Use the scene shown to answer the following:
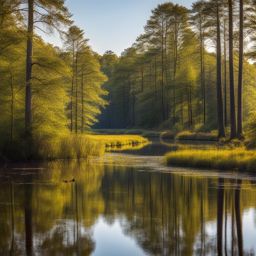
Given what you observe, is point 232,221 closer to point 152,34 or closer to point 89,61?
point 89,61

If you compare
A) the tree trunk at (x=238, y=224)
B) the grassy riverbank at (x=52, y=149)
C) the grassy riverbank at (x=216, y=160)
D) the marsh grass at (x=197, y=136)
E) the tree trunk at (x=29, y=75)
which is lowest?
the tree trunk at (x=238, y=224)

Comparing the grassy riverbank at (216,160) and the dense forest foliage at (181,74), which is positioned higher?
the dense forest foliage at (181,74)

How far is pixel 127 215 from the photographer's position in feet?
39.6

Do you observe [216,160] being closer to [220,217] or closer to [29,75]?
[29,75]

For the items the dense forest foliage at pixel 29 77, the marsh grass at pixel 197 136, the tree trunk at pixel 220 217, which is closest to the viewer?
the tree trunk at pixel 220 217

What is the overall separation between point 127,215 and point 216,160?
12.1 m

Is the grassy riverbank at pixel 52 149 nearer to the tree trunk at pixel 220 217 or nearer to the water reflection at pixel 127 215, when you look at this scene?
the water reflection at pixel 127 215

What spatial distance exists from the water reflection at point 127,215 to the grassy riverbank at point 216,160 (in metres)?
3.03

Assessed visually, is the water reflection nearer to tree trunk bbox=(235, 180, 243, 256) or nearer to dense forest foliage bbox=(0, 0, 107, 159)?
tree trunk bbox=(235, 180, 243, 256)

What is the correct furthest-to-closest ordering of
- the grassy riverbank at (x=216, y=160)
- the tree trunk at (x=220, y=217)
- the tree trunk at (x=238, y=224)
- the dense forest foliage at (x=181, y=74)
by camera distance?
the dense forest foliage at (x=181, y=74)
the grassy riverbank at (x=216, y=160)
the tree trunk at (x=220, y=217)
the tree trunk at (x=238, y=224)

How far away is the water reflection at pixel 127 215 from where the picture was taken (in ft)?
30.4

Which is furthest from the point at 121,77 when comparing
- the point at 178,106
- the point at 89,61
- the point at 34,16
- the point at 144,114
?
the point at 34,16

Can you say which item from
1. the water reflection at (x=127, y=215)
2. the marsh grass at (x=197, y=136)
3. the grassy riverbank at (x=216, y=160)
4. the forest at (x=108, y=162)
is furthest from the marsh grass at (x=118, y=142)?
the water reflection at (x=127, y=215)

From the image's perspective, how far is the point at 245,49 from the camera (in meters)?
48.3
